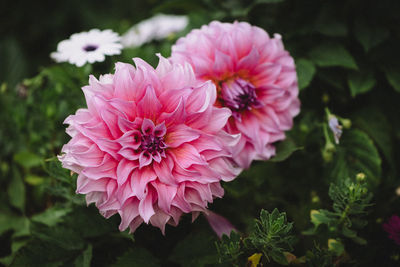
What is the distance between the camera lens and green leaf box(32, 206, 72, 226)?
2.43 ft

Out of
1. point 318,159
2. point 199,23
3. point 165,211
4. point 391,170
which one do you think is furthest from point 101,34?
point 391,170

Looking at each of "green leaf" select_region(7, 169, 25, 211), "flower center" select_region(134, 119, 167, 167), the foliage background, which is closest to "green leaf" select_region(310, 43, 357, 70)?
the foliage background

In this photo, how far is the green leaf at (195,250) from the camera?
27.6 inches

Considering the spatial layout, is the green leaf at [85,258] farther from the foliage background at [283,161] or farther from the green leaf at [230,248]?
the green leaf at [230,248]

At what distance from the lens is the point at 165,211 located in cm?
A: 55

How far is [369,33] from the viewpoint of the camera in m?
0.89

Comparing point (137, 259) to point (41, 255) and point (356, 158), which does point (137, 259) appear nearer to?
point (41, 255)

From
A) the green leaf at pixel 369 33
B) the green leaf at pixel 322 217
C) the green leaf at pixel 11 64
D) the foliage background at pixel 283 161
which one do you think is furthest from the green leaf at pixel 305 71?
the green leaf at pixel 11 64

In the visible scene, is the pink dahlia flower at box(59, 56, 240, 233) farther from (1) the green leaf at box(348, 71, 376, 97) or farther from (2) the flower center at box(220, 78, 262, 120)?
(1) the green leaf at box(348, 71, 376, 97)

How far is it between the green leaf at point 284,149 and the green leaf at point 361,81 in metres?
0.21

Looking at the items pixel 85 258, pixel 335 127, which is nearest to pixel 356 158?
pixel 335 127

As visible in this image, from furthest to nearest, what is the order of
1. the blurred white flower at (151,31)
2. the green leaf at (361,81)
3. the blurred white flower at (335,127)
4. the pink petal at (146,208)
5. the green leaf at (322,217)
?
the blurred white flower at (151,31) → the green leaf at (361,81) → the blurred white flower at (335,127) → the green leaf at (322,217) → the pink petal at (146,208)

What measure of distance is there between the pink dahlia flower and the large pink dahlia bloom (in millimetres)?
84

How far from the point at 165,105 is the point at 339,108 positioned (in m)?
0.54
